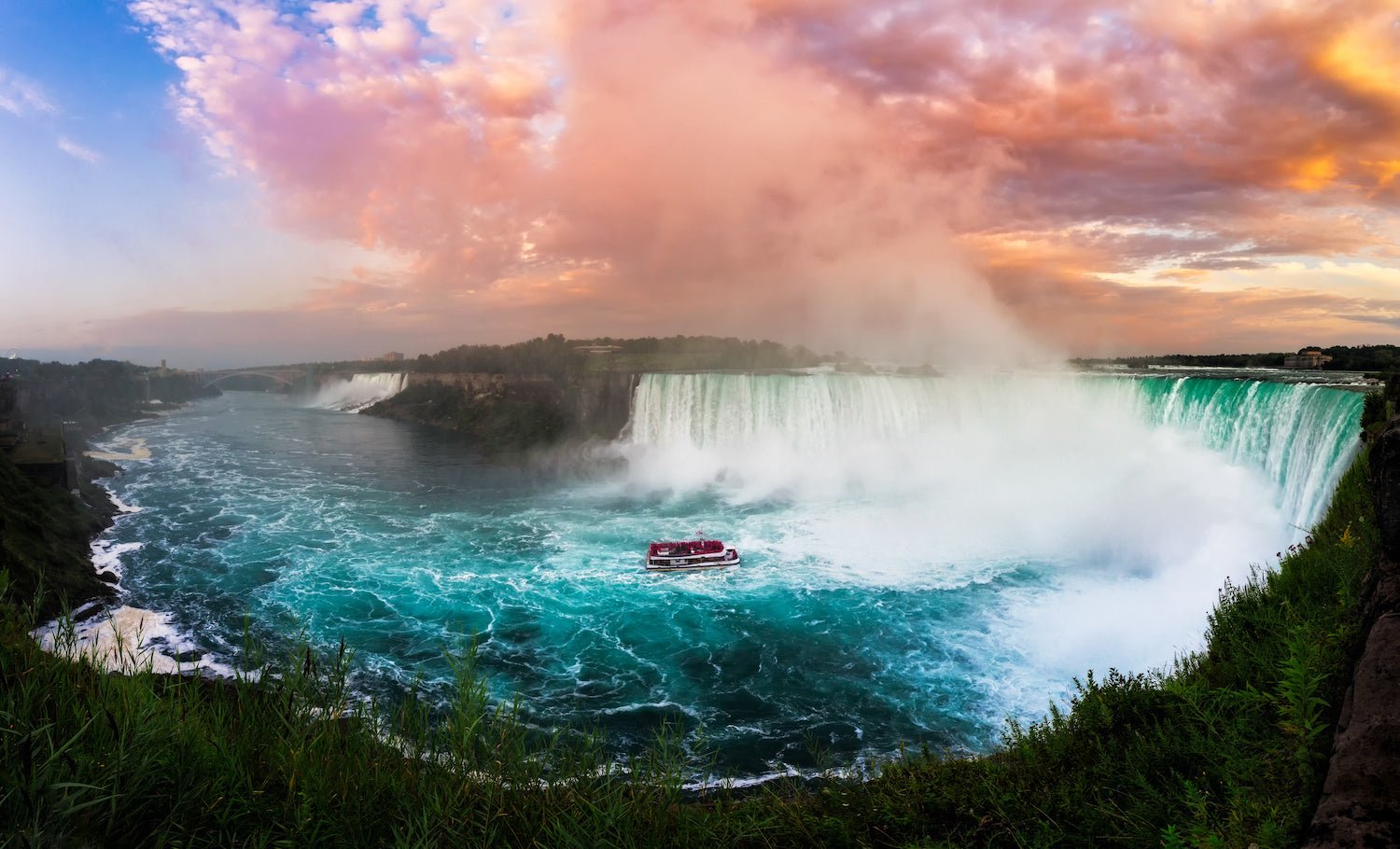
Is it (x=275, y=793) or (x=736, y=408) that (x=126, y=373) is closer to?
(x=736, y=408)

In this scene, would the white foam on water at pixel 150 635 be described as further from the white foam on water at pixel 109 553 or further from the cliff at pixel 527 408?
the cliff at pixel 527 408

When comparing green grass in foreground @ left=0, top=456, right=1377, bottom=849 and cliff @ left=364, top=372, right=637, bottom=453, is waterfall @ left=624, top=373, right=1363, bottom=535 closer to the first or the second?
cliff @ left=364, top=372, right=637, bottom=453

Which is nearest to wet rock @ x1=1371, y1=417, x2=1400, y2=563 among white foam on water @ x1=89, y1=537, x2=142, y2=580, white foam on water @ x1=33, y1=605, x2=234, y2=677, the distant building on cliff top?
white foam on water @ x1=33, y1=605, x2=234, y2=677

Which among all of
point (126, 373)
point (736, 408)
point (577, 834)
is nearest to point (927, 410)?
point (736, 408)

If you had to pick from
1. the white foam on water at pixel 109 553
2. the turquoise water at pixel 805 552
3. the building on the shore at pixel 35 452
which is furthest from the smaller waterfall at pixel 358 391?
the white foam on water at pixel 109 553

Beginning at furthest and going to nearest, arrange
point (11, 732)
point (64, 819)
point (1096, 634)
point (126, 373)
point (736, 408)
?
point (126, 373)
point (736, 408)
point (1096, 634)
point (11, 732)
point (64, 819)
